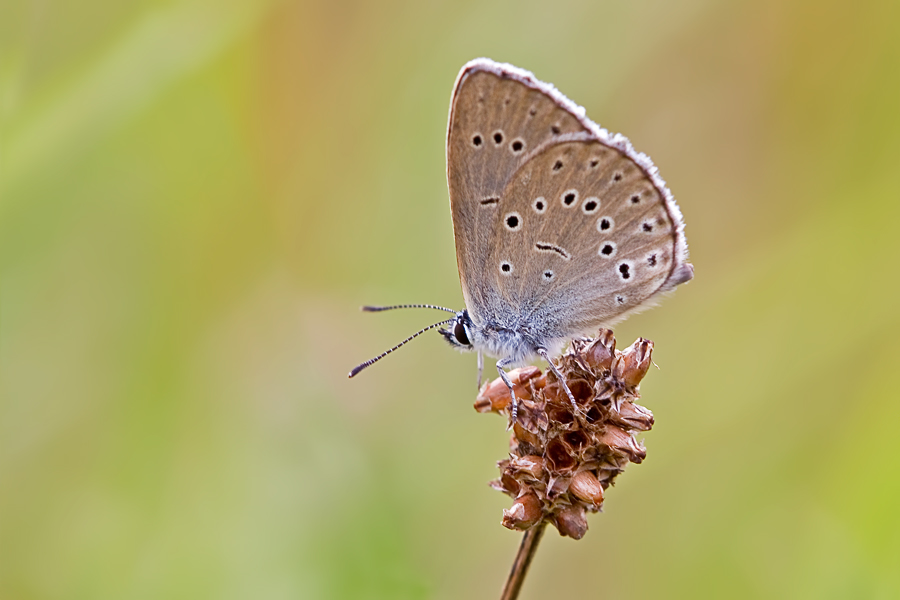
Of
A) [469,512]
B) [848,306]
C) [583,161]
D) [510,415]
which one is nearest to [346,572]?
[469,512]

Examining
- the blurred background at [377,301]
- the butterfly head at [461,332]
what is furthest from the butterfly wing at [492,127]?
the blurred background at [377,301]

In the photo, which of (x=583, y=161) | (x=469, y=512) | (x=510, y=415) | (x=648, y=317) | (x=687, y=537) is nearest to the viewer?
(x=510, y=415)

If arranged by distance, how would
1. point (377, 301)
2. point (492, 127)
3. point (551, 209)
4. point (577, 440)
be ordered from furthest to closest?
point (377, 301)
point (551, 209)
point (492, 127)
point (577, 440)

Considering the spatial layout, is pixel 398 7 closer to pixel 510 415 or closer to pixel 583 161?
pixel 583 161

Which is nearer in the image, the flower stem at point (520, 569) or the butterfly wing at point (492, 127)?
the flower stem at point (520, 569)

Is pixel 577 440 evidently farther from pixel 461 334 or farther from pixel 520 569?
pixel 461 334

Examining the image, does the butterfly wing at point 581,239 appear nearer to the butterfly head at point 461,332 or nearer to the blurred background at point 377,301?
the butterfly head at point 461,332

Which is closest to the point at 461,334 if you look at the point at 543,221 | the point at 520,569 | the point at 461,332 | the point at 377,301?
the point at 461,332
